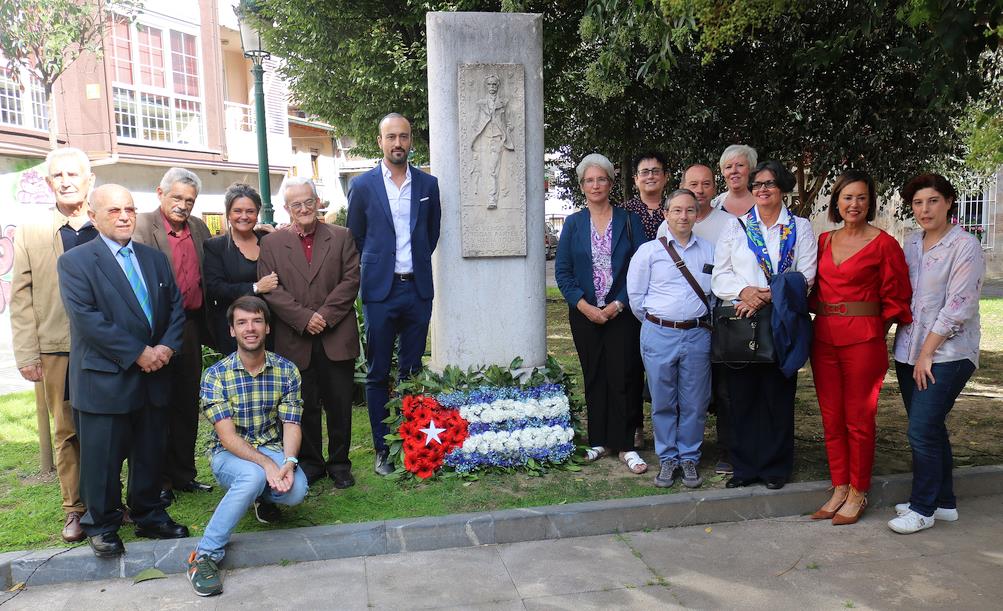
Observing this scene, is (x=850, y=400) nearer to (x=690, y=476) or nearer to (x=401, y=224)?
(x=690, y=476)

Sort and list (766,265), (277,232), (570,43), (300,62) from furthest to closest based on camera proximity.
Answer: (300,62), (570,43), (277,232), (766,265)

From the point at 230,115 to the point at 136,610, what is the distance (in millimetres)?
23429

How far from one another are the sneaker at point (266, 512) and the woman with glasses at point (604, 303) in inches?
81.2

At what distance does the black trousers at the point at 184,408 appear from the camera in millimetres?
4965

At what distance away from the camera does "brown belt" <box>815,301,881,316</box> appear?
4.34m

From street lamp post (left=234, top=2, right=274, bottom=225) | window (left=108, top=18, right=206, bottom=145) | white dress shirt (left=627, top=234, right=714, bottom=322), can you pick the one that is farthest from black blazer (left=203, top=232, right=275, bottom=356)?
window (left=108, top=18, right=206, bottom=145)

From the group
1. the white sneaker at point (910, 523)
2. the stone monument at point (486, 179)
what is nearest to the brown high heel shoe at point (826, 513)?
the white sneaker at point (910, 523)

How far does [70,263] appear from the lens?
3973 millimetres

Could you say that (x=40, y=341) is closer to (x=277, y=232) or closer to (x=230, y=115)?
(x=277, y=232)

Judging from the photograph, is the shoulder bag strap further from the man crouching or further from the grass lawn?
the man crouching

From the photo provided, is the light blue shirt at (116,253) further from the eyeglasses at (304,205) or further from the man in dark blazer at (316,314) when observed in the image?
the eyeglasses at (304,205)

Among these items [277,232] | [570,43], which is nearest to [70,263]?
[277,232]

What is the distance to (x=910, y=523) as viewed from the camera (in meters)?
4.34

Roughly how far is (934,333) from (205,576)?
3.86 m
